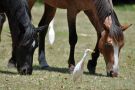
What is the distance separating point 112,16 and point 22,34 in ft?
6.28

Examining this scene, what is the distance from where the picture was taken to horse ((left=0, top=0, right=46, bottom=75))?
1205cm

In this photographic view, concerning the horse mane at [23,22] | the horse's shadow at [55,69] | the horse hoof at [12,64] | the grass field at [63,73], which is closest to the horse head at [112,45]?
the grass field at [63,73]

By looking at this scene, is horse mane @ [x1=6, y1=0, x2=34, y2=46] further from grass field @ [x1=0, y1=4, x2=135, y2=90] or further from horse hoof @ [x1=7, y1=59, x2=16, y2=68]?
horse hoof @ [x1=7, y1=59, x2=16, y2=68]

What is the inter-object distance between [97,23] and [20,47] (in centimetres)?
219

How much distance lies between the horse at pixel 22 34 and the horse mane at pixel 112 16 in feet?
4.67

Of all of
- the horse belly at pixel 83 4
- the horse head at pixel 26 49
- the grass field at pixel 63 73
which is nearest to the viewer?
the grass field at pixel 63 73

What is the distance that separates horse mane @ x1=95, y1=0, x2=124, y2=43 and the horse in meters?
1.42

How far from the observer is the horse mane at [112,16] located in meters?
12.6

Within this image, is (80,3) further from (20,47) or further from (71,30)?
(20,47)

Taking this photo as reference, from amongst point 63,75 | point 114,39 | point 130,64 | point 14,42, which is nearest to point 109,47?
point 114,39

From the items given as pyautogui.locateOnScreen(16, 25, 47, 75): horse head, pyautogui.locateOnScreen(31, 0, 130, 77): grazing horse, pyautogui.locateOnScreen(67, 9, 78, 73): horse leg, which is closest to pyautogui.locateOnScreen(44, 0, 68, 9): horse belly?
pyautogui.locateOnScreen(31, 0, 130, 77): grazing horse

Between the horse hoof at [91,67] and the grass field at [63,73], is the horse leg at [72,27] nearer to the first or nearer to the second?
the grass field at [63,73]

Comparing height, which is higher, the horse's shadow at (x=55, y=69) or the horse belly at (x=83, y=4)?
the horse belly at (x=83, y=4)

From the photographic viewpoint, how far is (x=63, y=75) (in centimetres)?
1263
